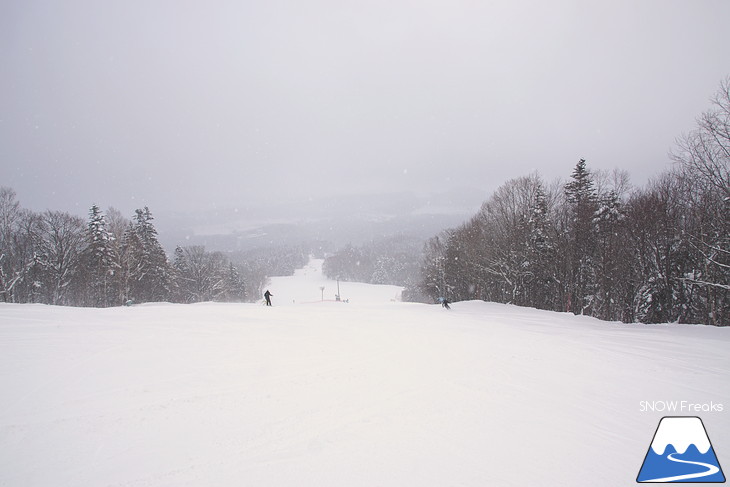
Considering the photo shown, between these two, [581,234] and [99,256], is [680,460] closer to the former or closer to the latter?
[581,234]

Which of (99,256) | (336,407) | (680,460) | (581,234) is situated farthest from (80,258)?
(581,234)

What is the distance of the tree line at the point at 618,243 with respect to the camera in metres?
15.4

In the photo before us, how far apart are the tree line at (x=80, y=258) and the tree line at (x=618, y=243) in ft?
126

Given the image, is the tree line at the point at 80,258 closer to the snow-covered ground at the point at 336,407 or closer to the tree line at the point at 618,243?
the snow-covered ground at the point at 336,407

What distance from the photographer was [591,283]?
2600 cm

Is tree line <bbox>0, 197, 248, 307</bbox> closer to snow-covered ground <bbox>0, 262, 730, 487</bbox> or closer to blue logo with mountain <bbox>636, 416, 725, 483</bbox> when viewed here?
snow-covered ground <bbox>0, 262, 730, 487</bbox>

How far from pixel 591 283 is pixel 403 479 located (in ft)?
98.7

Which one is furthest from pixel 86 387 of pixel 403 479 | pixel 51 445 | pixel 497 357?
pixel 497 357

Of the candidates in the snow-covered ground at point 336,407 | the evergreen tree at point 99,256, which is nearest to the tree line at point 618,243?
the snow-covered ground at point 336,407

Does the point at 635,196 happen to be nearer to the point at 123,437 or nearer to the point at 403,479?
the point at 403,479

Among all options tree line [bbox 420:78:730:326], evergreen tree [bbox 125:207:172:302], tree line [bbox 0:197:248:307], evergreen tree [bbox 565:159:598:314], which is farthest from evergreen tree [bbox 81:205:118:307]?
evergreen tree [bbox 565:159:598:314]

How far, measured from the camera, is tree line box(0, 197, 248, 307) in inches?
1168

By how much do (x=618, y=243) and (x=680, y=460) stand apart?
23.1m

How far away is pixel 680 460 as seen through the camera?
381 centimetres
